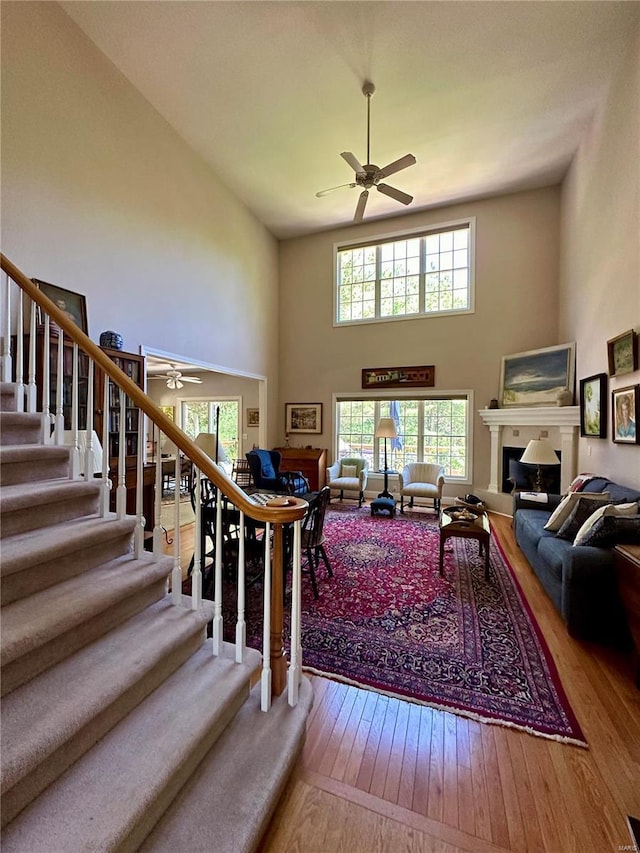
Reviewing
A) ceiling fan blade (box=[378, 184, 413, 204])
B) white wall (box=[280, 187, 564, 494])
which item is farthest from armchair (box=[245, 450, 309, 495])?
ceiling fan blade (box=[378, 184, 413, 204])

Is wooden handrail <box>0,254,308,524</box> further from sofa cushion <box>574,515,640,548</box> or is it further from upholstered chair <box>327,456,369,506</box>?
upholstered chair <box>327,456,369,506</box>

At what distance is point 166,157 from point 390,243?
410 cm

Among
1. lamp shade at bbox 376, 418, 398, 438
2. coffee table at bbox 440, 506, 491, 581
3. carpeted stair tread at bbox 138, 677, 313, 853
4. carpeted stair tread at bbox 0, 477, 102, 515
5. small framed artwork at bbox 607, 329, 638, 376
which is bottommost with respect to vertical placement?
carpeted stair tread at bbox 138, 677, 313, 853

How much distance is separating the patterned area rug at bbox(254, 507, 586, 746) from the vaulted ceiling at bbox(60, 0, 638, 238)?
205 inches

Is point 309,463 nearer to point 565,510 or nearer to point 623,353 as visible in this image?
point 565,510

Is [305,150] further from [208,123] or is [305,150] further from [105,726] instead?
[105,726]

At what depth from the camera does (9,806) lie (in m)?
0.94

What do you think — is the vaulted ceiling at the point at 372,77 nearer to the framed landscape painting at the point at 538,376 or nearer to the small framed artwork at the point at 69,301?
the small framed artwork at the point at 69,301

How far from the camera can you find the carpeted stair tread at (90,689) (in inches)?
39.4

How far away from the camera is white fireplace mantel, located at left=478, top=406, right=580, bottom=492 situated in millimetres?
4832

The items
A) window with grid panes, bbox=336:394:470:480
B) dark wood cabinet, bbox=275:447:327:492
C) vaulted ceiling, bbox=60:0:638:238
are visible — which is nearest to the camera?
vaulted ceiling, bbox=60:0:638:238

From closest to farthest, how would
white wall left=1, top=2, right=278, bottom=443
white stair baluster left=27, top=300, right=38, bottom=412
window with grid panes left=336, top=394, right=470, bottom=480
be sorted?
white stair baluster left=27, top=300, right=38, bottom=412, white wall left=1, top=2, right=278, bottom=443, window with grid panes left=336, top=394, right=470, bottom=480

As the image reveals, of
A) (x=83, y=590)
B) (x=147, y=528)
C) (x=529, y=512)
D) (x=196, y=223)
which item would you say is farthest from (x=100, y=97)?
(x=529, y=512)

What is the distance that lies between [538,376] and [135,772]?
20.5ft
